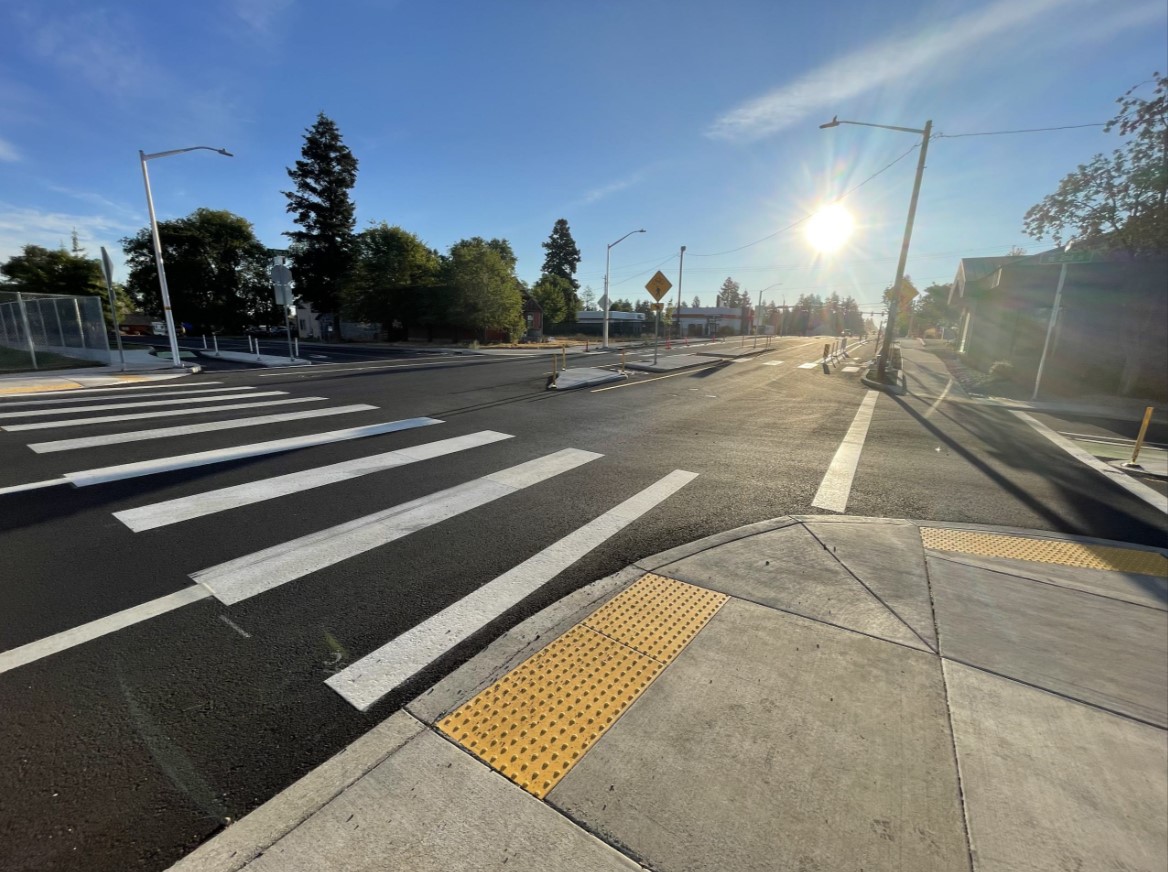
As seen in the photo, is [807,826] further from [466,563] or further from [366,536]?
[366,536]

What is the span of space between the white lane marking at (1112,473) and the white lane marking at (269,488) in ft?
28.8

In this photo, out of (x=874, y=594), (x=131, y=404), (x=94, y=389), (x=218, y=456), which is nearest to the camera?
(x=874, y=594)

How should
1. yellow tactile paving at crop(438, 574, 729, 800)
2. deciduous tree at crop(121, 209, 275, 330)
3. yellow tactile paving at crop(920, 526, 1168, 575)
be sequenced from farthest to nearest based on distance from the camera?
deciduous tree at crop(121, 209, 275, 330)
yellow tactile paving at crop(920, 526, 1168, 575)
yellow tactile paving at crop(438, 574, 729, 800)

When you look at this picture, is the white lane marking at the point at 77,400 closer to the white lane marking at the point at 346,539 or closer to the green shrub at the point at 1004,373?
the white lane marking at the point at 346,539

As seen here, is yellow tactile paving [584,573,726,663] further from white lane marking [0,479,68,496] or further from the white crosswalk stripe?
the white crosswalk stripe

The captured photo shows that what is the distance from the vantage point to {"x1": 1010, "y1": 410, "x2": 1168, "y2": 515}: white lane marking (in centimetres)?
581

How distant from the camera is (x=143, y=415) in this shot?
913cm

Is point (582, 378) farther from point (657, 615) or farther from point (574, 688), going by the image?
point (574, 688)

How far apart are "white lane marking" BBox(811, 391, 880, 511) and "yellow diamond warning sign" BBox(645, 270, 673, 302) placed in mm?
11189

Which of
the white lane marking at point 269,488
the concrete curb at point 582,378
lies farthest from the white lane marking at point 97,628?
the concrete curb at point 582,378

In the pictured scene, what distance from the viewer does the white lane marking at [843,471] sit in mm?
5569

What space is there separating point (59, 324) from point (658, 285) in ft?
79.1

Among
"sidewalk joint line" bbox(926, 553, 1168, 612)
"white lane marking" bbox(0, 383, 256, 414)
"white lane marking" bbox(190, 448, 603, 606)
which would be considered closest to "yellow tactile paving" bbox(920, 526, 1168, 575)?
"sidewalk joint line" bbox(926, 553, 1168, 612)

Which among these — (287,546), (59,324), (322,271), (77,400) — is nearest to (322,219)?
(322,271)
